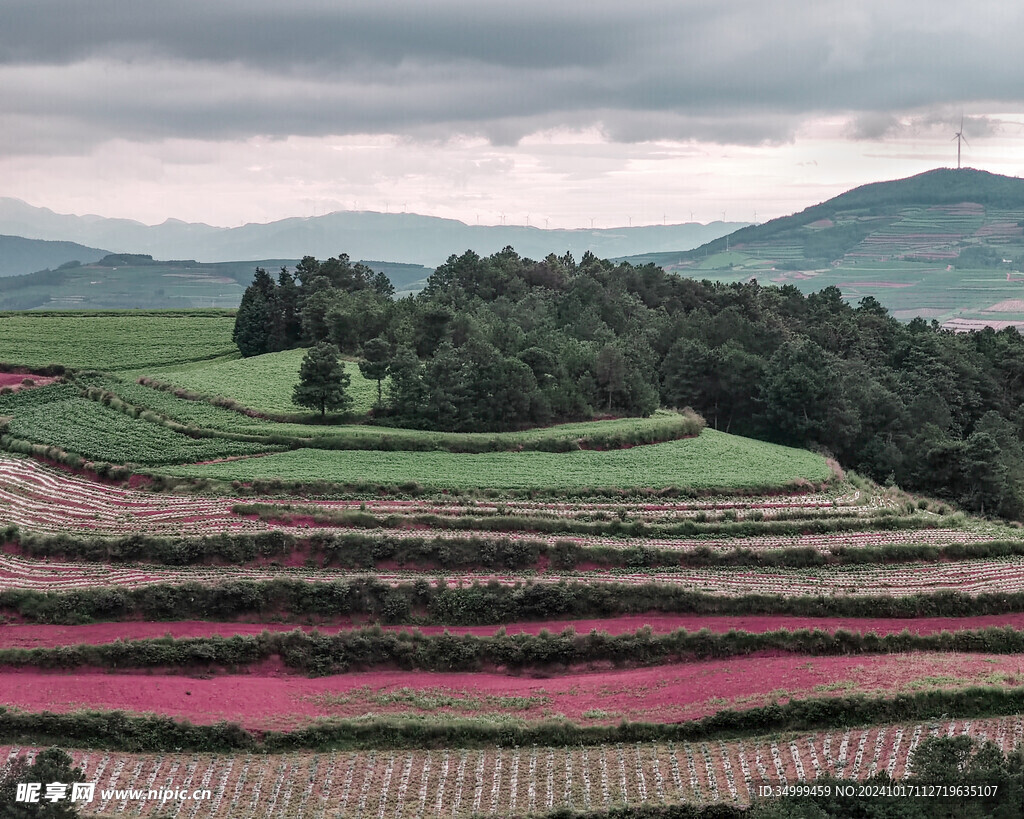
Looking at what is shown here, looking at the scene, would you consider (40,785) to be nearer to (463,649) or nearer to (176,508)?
(463,649)

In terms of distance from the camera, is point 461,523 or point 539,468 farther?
point 539,468

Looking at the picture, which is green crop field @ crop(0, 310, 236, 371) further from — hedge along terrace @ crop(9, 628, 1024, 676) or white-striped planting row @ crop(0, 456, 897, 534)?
hedge along terrace @ crop(9, 628, 1024, 676)

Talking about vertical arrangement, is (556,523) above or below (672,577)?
above

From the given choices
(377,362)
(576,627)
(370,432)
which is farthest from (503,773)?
(377,362)

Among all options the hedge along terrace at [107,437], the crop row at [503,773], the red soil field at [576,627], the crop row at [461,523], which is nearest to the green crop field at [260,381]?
the hedge along terrace at [107,437]

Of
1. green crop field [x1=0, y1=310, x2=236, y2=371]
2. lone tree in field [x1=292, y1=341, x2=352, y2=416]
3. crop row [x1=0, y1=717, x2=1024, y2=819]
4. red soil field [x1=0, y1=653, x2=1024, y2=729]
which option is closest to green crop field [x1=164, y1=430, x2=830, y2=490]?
lone tree in field [x1=292, y1=341, x2=352, y2=416]

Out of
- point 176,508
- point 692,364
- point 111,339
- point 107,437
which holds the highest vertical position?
point 111,339

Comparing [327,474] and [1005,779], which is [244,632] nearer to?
[327,474]
